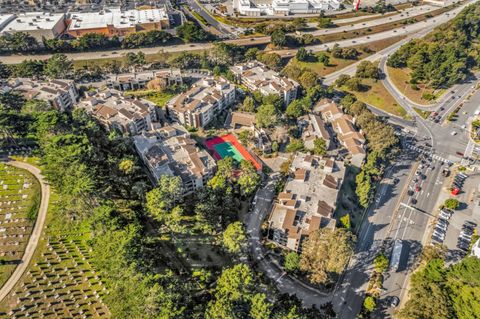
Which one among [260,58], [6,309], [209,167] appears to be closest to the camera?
[6,309]

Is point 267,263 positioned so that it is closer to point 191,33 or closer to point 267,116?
point 267,116

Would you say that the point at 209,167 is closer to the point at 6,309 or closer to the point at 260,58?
the point at 6,309

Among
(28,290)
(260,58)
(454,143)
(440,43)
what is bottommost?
(28,290)

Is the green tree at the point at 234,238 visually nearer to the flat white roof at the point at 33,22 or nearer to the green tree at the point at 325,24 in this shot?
the flat white roof at the point at 33,22

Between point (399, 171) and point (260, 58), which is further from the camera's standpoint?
point (260, 58)

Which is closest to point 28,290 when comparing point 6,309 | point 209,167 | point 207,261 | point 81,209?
point 6,309

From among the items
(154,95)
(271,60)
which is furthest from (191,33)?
(154,95)

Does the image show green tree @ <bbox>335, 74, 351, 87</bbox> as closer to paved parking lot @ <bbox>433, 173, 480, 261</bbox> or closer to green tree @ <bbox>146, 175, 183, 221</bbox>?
paved parking lot @ <bbox>433, 173, 480, 261</bbox>
